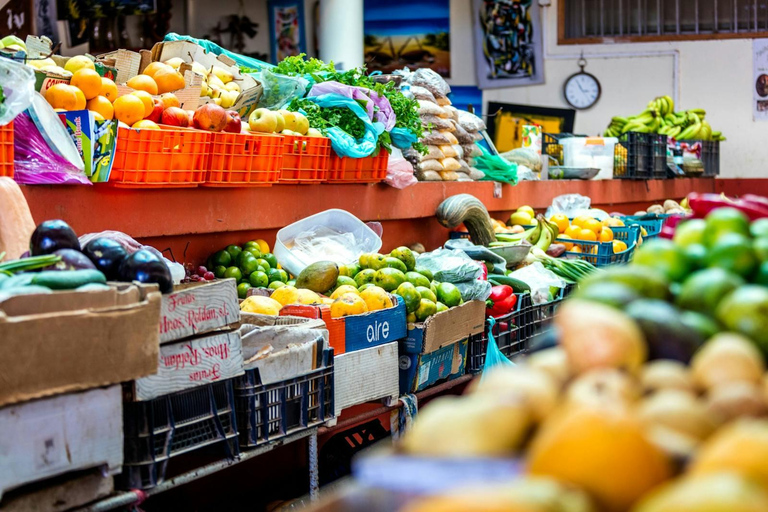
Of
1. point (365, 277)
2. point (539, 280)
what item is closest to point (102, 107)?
point (365, 277)

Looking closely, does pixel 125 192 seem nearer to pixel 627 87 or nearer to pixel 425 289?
pixel 425 289

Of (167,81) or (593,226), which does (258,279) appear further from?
(593,226)

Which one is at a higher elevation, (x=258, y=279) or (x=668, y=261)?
(x=668, y=261)

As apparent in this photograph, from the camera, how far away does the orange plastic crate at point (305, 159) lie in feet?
13.9

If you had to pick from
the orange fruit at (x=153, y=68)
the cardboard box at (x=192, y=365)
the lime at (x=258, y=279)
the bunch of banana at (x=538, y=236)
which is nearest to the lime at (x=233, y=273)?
the lime at (x=258, y=279)

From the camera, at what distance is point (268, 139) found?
399 cm

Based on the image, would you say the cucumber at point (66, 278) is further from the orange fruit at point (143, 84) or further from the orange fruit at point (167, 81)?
the orange fruit at point (167, 81)

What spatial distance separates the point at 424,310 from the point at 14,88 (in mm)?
1743

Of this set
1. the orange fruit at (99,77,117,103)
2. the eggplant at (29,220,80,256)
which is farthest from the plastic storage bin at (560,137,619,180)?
the eggplant at (29,220,80,256)

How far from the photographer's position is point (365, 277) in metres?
3.80

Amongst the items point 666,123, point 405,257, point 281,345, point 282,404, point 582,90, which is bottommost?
point 282,404

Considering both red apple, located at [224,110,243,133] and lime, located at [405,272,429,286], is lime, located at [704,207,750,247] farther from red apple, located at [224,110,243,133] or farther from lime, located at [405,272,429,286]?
red apple, located at [224,110,243,133]

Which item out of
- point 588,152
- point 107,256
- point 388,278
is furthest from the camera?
point 588,152

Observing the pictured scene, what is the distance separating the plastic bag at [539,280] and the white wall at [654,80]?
755 cm
